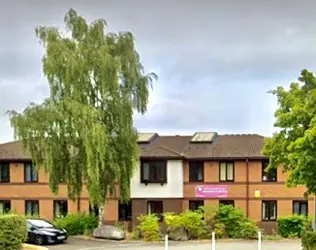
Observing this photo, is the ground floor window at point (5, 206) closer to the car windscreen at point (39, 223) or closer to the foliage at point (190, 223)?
the car windscreen at point (39, 223)

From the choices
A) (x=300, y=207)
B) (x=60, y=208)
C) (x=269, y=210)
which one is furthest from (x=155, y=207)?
(x=300, y=207)

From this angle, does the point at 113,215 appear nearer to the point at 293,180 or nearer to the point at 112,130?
the point at 112,130

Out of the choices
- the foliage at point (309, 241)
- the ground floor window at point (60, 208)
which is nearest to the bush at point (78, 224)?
the ground floor window at point (60, 208)

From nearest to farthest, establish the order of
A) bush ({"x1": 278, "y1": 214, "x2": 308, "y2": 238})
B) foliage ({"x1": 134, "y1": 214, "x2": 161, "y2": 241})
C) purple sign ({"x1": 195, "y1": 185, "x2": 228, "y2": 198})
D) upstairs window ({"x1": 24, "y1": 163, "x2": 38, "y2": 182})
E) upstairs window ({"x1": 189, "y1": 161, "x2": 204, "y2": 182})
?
foliage ({"x1": 134, "y1": 214, "x2": 161, "y2": 241})
bush ({"x1": 278, "y1": 214, "x2": 308, "y2": 238})
purple sign ({"x1": 195, "y1": 185, "x2": 228, "y2": 198})
upstairs window ({"x1": 189, "y1": 161, "x2": 204, "y2": 182})
upstairs window ({"x1": 24, "y1": 163, "x2": 38, "y2": 182})

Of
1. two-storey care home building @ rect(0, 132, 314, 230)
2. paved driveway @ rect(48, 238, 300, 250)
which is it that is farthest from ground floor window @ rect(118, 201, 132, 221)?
paved driveway @ rect(48, 238, 300, 250)

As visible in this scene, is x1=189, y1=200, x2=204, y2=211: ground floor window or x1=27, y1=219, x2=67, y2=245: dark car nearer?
x1=27, y1=219, x2=67, y2=245: dark car

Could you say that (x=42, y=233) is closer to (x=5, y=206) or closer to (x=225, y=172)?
(x=5, y=206)

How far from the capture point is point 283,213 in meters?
47.9

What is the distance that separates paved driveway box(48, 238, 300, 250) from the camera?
120 feet

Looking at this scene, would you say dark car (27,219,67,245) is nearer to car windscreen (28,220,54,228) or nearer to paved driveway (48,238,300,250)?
car windscreen (28,220,54,228)

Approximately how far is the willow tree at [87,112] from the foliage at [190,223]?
3.48 metres

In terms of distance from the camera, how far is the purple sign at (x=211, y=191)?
160 feet

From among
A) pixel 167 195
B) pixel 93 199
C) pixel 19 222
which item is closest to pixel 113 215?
pixel 167 195

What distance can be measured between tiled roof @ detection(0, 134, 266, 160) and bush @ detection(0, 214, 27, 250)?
18929mm
